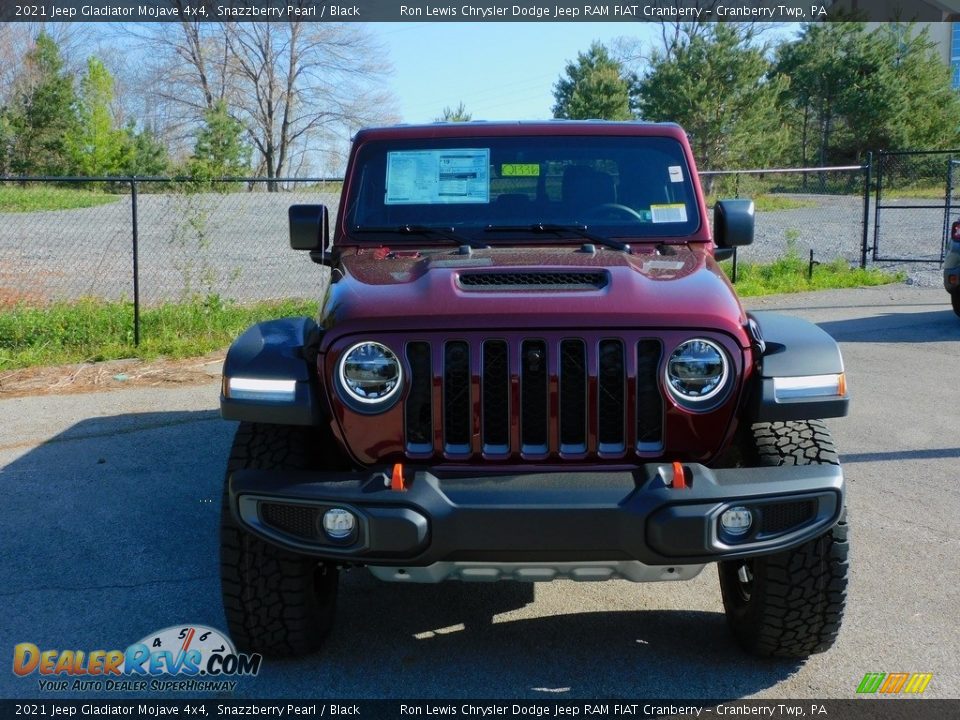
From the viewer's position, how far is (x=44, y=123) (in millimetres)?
43719

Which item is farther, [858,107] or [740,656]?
[858,107]

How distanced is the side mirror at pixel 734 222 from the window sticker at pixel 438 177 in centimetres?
103

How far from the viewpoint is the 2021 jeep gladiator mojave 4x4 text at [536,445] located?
2.88 m

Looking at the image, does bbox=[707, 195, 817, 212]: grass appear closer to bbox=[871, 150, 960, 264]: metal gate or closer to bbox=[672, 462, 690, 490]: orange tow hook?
bbox=[871, 150, 960, 264]: metal gate

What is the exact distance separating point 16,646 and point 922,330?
376 inches

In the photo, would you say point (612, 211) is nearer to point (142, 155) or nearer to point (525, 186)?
point (525, 186)

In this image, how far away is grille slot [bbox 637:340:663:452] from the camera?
121 inches

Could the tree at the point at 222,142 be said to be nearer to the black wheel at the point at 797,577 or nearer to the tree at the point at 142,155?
the tree at the point at 142,155

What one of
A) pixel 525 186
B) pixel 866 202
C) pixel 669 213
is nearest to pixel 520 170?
pixel 525 186

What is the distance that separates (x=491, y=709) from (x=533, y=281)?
1.40 metres

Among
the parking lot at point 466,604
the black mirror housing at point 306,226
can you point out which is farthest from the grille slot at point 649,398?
the black mirror housing at point 306,226

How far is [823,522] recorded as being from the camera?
299 centimetres

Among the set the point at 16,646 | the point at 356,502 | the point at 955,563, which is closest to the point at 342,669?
the point at 356,502

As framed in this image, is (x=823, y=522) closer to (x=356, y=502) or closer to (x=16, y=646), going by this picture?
(x=356, y=502)
